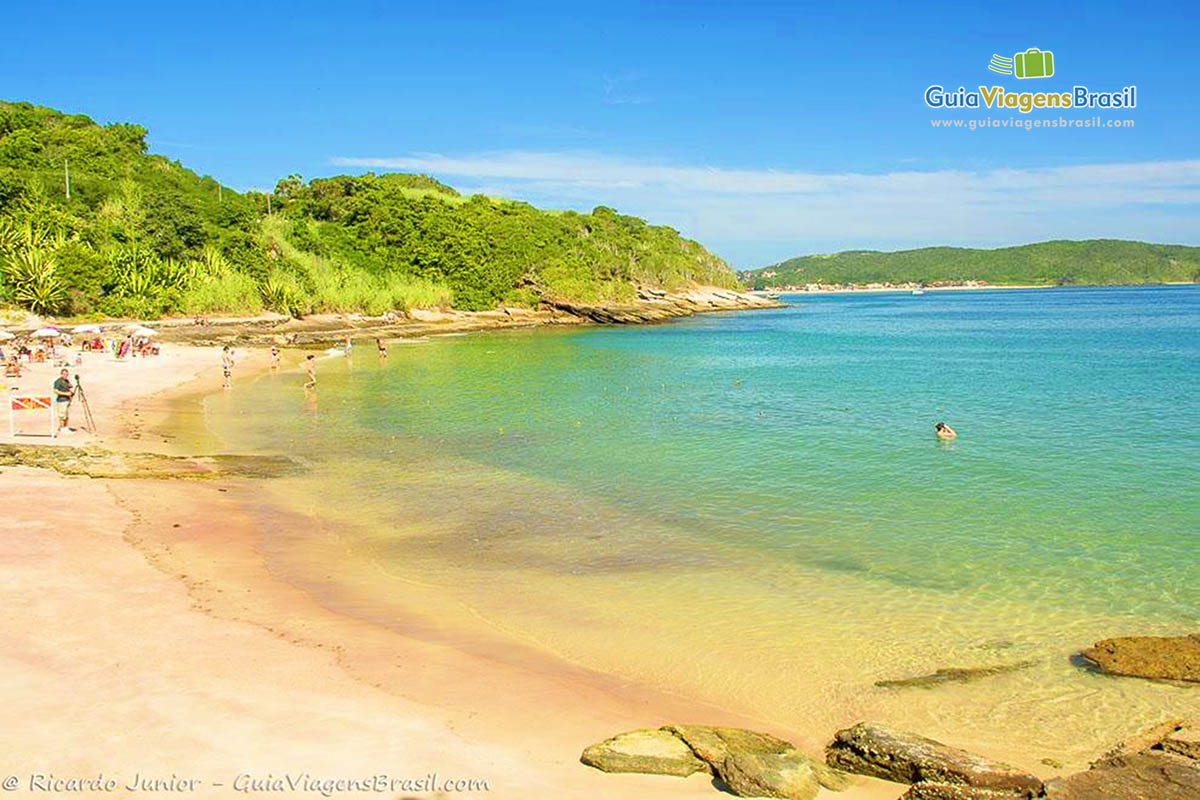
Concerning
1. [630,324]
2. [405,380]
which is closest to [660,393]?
[405,380]

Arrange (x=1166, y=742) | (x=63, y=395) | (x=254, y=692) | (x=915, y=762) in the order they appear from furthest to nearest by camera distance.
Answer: (x=63, y=395) → (x=254, y=692) → (x=1166, y=742) → (x=915, y=762)

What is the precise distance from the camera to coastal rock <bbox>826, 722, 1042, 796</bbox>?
584 centimetres

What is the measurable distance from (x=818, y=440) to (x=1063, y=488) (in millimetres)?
6562

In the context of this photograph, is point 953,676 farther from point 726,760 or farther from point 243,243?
point 243,243

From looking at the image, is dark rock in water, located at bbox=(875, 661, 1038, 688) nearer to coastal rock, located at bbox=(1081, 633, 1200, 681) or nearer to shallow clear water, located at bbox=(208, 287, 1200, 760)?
shallow clear water, located at bbox=(208, 287, 1200, 760)

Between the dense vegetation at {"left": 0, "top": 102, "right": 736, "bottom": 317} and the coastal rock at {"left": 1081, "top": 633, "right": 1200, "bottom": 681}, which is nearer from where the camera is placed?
the coastal rock at {"left": 1081, "top": 633, "right": 1200, "bottom": 681}

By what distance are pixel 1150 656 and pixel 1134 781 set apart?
3203 mm

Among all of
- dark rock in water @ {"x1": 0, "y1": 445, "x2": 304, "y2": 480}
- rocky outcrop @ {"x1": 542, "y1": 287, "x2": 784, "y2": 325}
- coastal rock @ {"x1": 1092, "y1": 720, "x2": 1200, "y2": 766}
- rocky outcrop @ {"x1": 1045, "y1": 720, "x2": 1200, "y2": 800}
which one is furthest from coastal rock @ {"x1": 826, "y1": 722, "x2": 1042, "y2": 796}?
rocky outcrop @ {"x1": 542, "y1": 287, "x2": 784, "y2": 325}

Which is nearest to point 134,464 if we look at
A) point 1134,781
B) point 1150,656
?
point 1134,781

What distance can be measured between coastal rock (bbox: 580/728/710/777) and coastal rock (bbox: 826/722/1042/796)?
1227mm

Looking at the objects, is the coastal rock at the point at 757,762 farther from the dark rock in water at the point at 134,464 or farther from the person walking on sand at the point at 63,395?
the person walking on sand at the point at 63,395

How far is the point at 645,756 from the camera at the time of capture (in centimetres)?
619

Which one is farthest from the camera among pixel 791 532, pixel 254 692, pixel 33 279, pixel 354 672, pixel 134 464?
pixel 33 279

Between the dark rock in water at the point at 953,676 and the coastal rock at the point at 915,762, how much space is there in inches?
64.9
